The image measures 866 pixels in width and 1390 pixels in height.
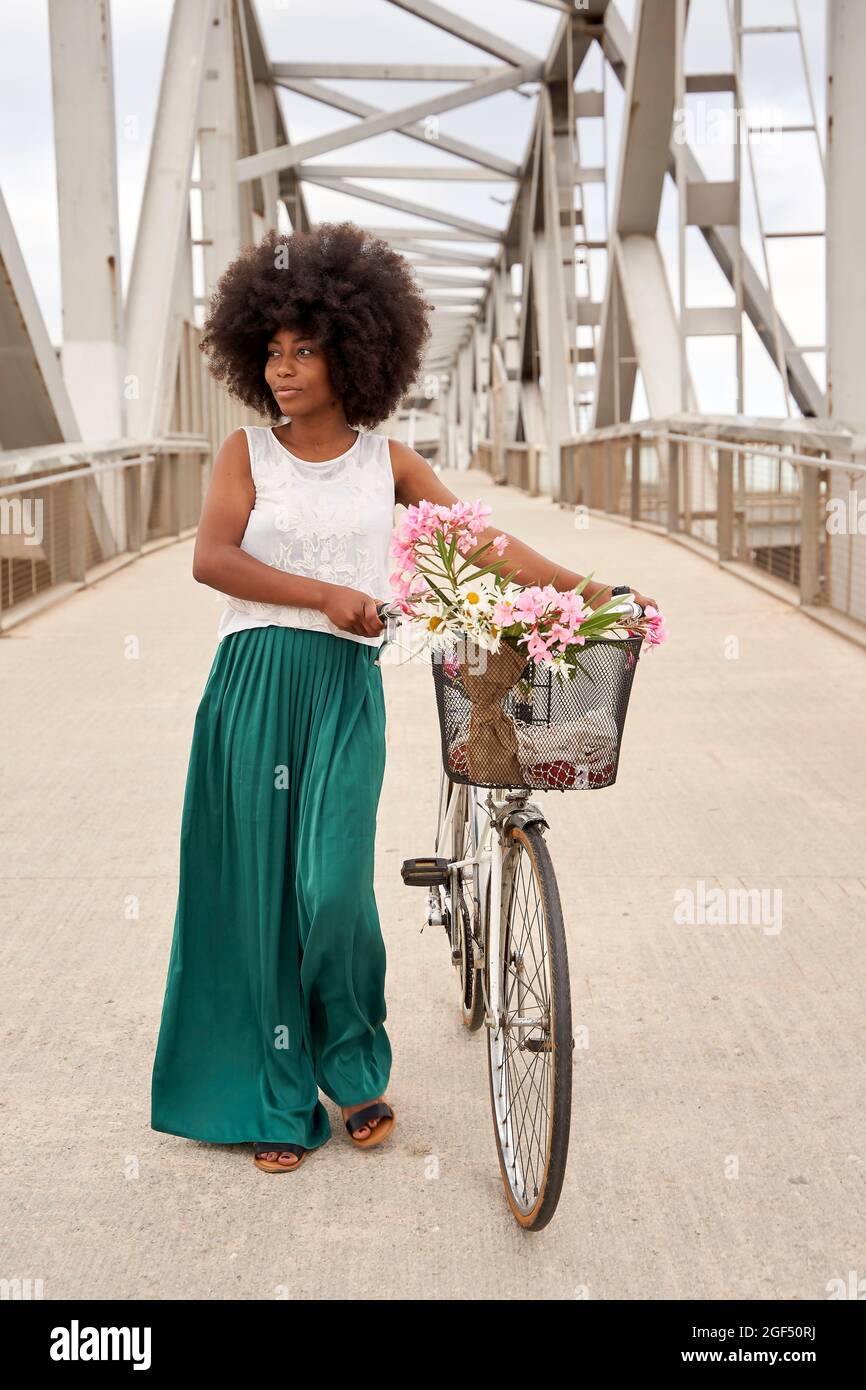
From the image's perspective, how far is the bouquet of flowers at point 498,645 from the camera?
2.49 meters

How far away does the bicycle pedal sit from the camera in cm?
331

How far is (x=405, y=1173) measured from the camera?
9.25ft

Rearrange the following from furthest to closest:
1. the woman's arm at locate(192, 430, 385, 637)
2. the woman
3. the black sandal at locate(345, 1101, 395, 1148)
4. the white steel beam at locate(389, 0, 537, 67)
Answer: the white steel beam at locate(389, 0, 537, 67), the black sandal at locate(345, 1101, 395, 1148), the woman, the woman's arm at locate(192, 430, 385, 637)

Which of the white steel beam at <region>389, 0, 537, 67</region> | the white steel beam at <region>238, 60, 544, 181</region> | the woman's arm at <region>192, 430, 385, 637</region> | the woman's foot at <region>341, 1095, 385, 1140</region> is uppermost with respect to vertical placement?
the white steel beam at <region>389, 0, 537, 67</region>

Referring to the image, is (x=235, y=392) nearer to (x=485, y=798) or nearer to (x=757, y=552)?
(x=485, y=798)

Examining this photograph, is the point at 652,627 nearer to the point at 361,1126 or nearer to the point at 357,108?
the point at 361,1126

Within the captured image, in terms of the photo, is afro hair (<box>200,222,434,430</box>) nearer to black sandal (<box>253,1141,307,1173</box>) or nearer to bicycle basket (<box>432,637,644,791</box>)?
bicycle basket (<box>432,637,644,791</box>)

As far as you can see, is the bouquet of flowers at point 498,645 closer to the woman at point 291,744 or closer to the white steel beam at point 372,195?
the woman at point 291,744

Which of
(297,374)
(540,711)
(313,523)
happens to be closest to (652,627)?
(540,711)

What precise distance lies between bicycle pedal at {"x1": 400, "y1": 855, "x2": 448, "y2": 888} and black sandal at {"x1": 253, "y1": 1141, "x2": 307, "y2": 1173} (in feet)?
2.08

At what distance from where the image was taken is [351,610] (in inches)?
107

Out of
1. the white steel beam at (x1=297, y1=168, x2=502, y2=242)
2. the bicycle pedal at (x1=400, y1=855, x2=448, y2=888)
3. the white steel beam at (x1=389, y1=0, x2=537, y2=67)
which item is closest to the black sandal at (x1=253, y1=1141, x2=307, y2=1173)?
the bicycle pedal at (x1=400, y1=855, x2=448, y2=888)

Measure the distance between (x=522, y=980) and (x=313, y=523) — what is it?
87 cm

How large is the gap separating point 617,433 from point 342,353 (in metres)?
14.3
